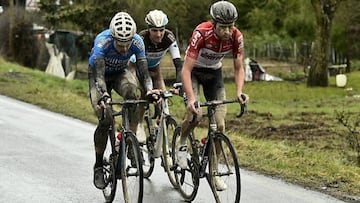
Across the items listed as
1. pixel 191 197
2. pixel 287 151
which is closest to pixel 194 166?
pixel 191 197

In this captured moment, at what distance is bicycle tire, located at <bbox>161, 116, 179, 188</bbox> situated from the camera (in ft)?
25.7

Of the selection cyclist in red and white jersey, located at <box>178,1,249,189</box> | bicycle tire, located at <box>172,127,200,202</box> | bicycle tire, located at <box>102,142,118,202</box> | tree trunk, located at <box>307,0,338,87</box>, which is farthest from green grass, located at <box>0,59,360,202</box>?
bicycle tire, located at <box>102,142,118,202</box>

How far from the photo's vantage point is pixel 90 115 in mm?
15141

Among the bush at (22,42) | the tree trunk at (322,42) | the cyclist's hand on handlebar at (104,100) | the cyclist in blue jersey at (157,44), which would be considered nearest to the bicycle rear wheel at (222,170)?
the cyclist's hand on handlebar at (104,100)

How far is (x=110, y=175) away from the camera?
714 cm

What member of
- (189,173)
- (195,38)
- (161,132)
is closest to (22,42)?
→ (161,132)

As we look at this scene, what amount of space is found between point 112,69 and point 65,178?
200 centimetres

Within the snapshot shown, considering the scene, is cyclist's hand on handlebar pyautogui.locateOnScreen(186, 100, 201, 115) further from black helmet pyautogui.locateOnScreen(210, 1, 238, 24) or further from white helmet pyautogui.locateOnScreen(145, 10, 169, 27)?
white helmet pyautogui.locateOnScreen(145, 10, 169, 27)

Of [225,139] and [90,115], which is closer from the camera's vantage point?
[225,139]

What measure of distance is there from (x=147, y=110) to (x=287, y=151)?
9.45 feet

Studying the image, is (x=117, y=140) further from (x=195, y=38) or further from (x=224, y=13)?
(x=224, y=13)

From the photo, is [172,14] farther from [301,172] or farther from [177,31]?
[301,172]

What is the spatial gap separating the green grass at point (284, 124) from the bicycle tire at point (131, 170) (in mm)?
2585

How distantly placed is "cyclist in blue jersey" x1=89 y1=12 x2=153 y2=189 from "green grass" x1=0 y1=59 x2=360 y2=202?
2044 mm
